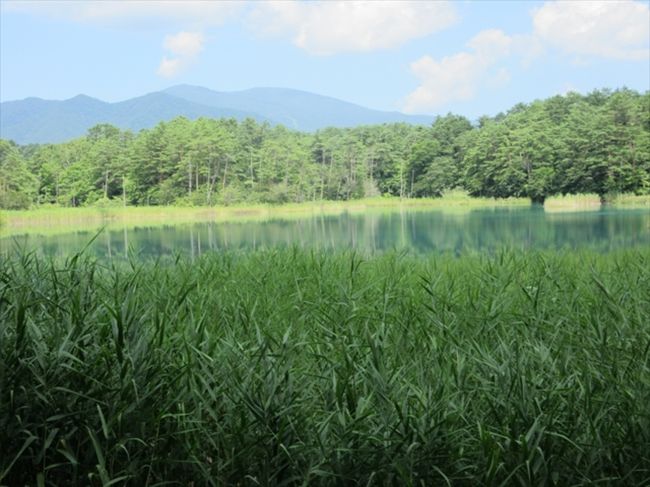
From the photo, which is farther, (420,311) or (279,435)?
(420,311)

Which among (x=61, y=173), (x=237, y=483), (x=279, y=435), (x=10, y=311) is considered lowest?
(x=237, y=483)

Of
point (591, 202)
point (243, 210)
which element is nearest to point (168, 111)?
point (243, 210)

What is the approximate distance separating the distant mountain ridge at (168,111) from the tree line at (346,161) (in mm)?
39412

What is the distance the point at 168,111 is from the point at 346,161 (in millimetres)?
99926

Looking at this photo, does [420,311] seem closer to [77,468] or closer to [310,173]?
[77,468]

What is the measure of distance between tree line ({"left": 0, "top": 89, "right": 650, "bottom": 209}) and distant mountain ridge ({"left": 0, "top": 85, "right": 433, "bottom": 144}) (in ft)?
129

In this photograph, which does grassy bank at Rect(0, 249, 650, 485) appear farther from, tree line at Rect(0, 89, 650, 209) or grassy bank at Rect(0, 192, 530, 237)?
tree line at Rect(0, 89, 650, 209)

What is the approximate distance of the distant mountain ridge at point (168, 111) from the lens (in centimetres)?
11419

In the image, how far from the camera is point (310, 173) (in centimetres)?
3853

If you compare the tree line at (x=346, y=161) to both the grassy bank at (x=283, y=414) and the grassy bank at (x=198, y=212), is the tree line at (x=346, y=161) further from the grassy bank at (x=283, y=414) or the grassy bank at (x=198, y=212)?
the grassy bank at (x=283, y=414)

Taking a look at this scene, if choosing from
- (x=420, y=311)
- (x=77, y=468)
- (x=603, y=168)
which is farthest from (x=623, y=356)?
(x=603, y=168)

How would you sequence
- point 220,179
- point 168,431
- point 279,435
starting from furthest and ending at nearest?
1. point 220,179
2. point 168,431
3. point 279,435

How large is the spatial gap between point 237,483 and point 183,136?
3654 cm

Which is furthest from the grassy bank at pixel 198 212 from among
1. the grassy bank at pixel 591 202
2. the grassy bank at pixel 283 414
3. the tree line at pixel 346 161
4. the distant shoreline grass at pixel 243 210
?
the grassy bank at pixel 283 414
